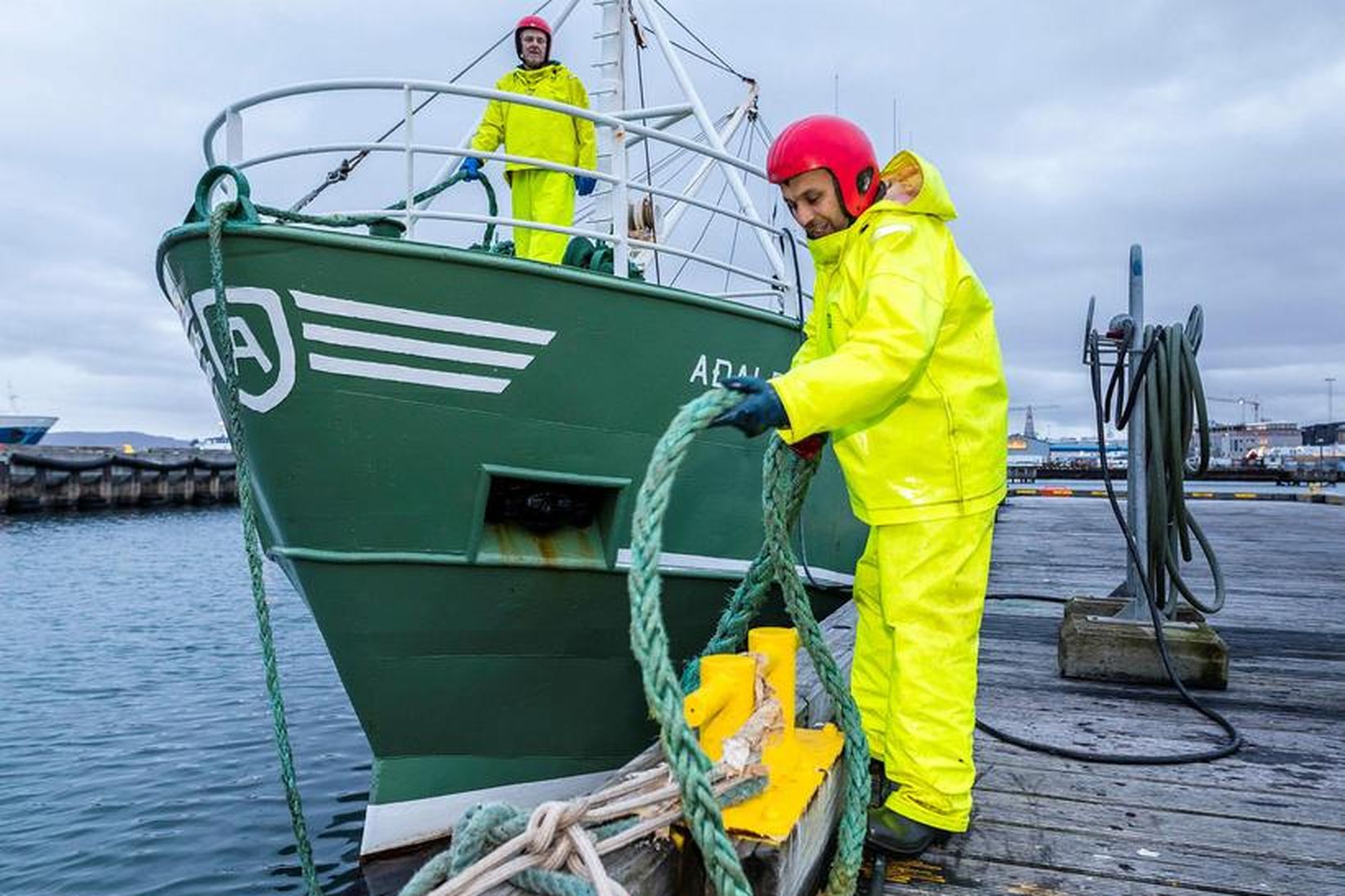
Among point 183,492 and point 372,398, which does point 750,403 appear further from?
point 183,492

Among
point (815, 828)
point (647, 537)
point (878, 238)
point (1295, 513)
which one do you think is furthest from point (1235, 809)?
point (1295, 513)

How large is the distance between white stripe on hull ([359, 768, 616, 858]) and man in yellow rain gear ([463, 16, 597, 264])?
253cm

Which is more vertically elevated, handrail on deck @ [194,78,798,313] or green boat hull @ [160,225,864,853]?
handrail on deck @ [194,78,798,313]

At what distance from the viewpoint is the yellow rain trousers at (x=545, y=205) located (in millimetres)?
4660

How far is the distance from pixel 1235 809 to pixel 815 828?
120 cm

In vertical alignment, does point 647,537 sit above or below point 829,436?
below

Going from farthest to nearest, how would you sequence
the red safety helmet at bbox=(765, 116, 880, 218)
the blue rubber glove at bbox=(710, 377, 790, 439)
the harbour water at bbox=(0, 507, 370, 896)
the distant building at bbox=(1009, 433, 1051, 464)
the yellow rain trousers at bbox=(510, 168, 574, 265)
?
the distant building at bbox=(1009, 433, 1051, 464) → the harbour water at bbox=(0, 507, 370, 896) → the yellow rain trousers at bbox=(510, 168, 574, 265) → the red safety helmet at bbox=(765, 116, 880, 218) → the blue rubber glove at bbox=(710, 377, 790, 439)

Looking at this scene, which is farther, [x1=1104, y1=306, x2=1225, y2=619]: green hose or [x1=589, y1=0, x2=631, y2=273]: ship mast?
[x1=589, y1=0, x2=631, y2=273]: ship mast

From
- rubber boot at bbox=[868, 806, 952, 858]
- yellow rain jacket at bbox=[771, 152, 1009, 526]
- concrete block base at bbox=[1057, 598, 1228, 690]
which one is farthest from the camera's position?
concrete block base at bbox=[1057, 598, 1228, 690]

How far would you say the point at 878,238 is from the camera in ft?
6.42

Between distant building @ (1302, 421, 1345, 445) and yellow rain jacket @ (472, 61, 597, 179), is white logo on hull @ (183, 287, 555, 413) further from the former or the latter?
distant building @ (1302, 421, 1345, 445)

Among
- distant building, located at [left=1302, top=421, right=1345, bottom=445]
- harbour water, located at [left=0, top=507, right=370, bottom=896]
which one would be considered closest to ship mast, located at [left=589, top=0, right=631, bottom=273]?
harbour water, located at [left=0, top=507, right=370, bottom=896]

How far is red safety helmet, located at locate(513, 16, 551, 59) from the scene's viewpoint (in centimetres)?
482

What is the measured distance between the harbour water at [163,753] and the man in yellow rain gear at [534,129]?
142 inches
